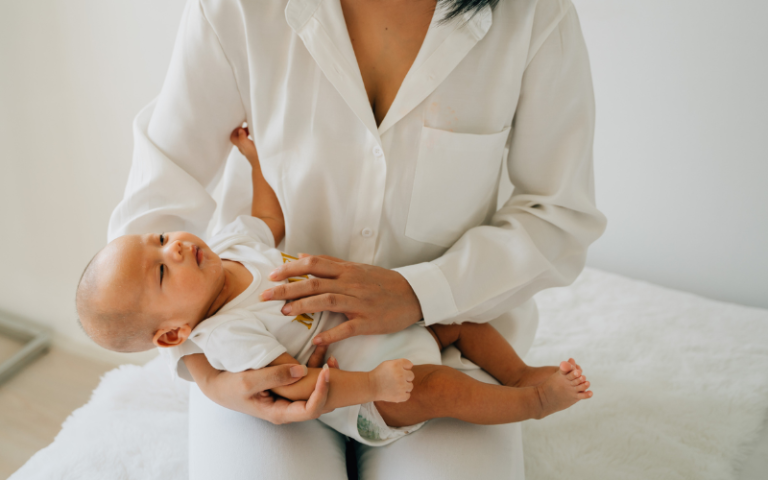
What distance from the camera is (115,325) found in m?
0.90

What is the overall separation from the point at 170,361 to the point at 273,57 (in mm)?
633

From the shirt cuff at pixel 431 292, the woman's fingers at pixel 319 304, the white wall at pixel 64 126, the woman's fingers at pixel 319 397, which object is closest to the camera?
the woman's fingers at pixel 319 397

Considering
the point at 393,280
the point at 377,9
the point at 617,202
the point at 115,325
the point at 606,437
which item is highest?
the point at 377,9

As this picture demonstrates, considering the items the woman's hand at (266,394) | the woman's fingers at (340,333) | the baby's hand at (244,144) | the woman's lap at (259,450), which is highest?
the baby's hand at (244,144)

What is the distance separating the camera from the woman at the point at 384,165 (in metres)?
0.97

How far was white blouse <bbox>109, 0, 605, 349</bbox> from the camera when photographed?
3.36ft

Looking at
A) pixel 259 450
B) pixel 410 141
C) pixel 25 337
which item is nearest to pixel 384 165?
pixel 410 141

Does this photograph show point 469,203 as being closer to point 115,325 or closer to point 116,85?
point 115,325

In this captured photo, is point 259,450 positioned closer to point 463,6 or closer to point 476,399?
point 476,399

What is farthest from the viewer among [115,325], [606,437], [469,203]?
[606,437]

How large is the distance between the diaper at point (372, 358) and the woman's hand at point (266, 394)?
9 centimetres

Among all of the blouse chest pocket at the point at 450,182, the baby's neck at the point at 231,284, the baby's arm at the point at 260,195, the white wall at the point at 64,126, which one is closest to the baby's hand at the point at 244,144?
the baby's arm at the point at 260,195

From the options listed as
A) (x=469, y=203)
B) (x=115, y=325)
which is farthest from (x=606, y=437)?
(x=115, y=325)

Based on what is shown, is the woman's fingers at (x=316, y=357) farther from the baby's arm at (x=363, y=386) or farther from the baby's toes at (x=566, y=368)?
the baby's toes at (x=566, y=368)
